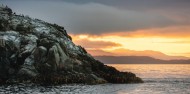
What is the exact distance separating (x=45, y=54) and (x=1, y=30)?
2295cm

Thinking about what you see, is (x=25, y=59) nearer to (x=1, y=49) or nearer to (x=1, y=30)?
(x=1, y=49)

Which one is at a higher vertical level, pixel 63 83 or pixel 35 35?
pixel 35 35

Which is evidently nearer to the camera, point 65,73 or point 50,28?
point 65,73

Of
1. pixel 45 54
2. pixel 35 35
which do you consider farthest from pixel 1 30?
pixel 45 54

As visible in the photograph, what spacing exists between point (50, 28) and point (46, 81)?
38.0 metres

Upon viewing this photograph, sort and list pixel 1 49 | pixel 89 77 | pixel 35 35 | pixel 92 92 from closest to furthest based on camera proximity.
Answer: pixel 92 92, pixel 1 49, pixel 89 77, pixel 35 35

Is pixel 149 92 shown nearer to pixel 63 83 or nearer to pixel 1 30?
pixel 63 83

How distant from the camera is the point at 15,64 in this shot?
12794 cm

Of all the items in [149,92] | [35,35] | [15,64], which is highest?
[35,35]

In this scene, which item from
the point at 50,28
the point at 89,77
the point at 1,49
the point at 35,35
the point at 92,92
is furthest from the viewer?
the point at 50,28

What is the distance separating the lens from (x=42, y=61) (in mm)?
129000

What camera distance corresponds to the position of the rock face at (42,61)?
4983 inches

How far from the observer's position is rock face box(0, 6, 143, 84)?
415 ft

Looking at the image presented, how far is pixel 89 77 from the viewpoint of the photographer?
134875mm
